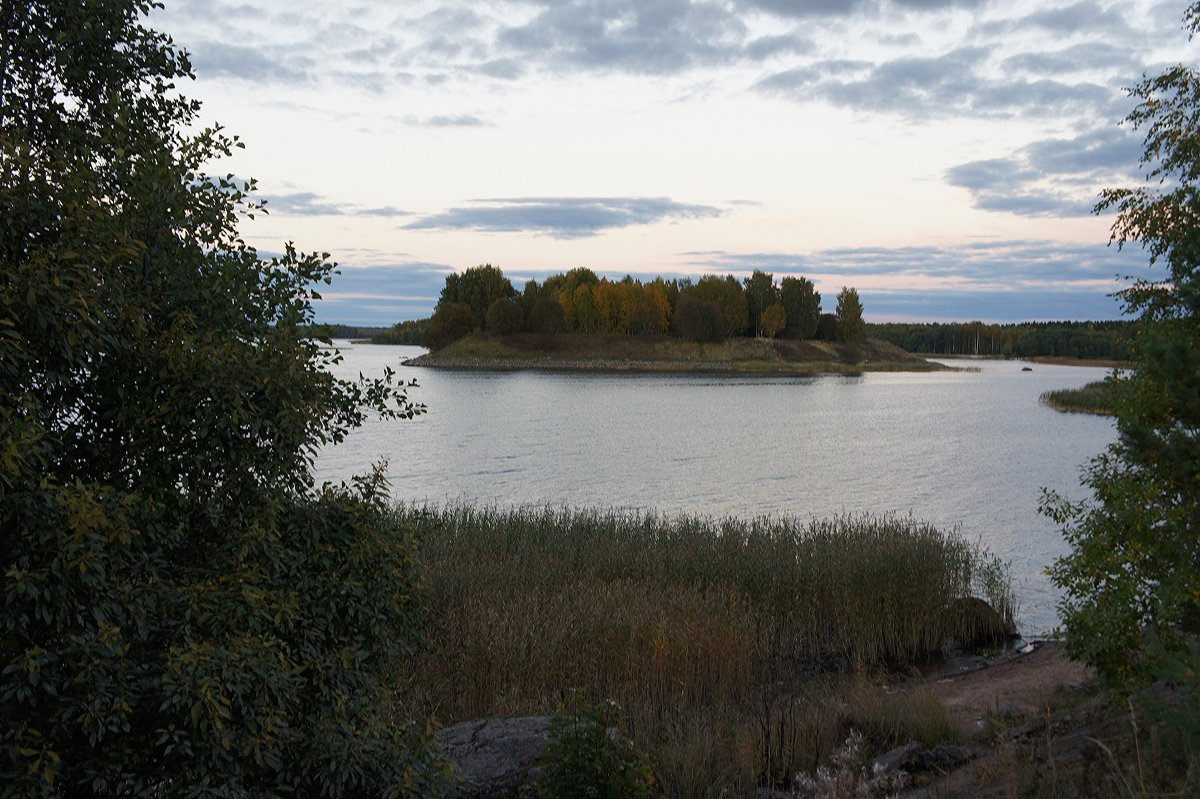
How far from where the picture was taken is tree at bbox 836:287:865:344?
549ft

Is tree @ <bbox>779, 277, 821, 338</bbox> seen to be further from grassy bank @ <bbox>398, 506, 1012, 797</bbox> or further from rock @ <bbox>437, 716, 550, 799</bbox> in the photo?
rock @ <bbox>437, 716, 550, 799</bbox>

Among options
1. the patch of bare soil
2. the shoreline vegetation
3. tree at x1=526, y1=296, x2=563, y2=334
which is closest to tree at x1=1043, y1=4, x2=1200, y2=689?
the patch of bare soil

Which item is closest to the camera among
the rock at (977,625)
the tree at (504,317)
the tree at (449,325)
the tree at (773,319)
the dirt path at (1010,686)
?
the dirt path at (1010,686)

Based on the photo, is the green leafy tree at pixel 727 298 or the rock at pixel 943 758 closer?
the rock at pixel 943 758

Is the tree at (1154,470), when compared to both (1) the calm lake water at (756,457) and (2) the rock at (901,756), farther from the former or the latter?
(1) the calm lake water at (756,457)

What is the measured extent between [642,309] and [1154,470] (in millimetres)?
146382

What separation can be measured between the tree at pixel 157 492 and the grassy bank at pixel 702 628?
2212 millimetres

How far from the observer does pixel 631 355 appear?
149750mm

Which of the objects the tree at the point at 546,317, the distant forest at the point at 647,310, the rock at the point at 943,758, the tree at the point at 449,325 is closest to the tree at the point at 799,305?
the distant forest at the point at 647,310

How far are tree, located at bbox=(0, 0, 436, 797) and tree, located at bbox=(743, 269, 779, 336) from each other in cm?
15904

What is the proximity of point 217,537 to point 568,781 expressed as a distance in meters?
3.24

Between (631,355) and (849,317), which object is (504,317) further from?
(849,317)

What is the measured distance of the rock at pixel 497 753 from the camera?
8148mm

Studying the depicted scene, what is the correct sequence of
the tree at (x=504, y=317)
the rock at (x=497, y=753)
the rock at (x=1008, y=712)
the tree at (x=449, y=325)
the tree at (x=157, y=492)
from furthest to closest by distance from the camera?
the tree at (x=449, y=325) < the tree at (x=504, y=317) < the rock at (x=1008, y=712) < the rock at (x=497, y=753) < the tree at (x=157, y=492)
